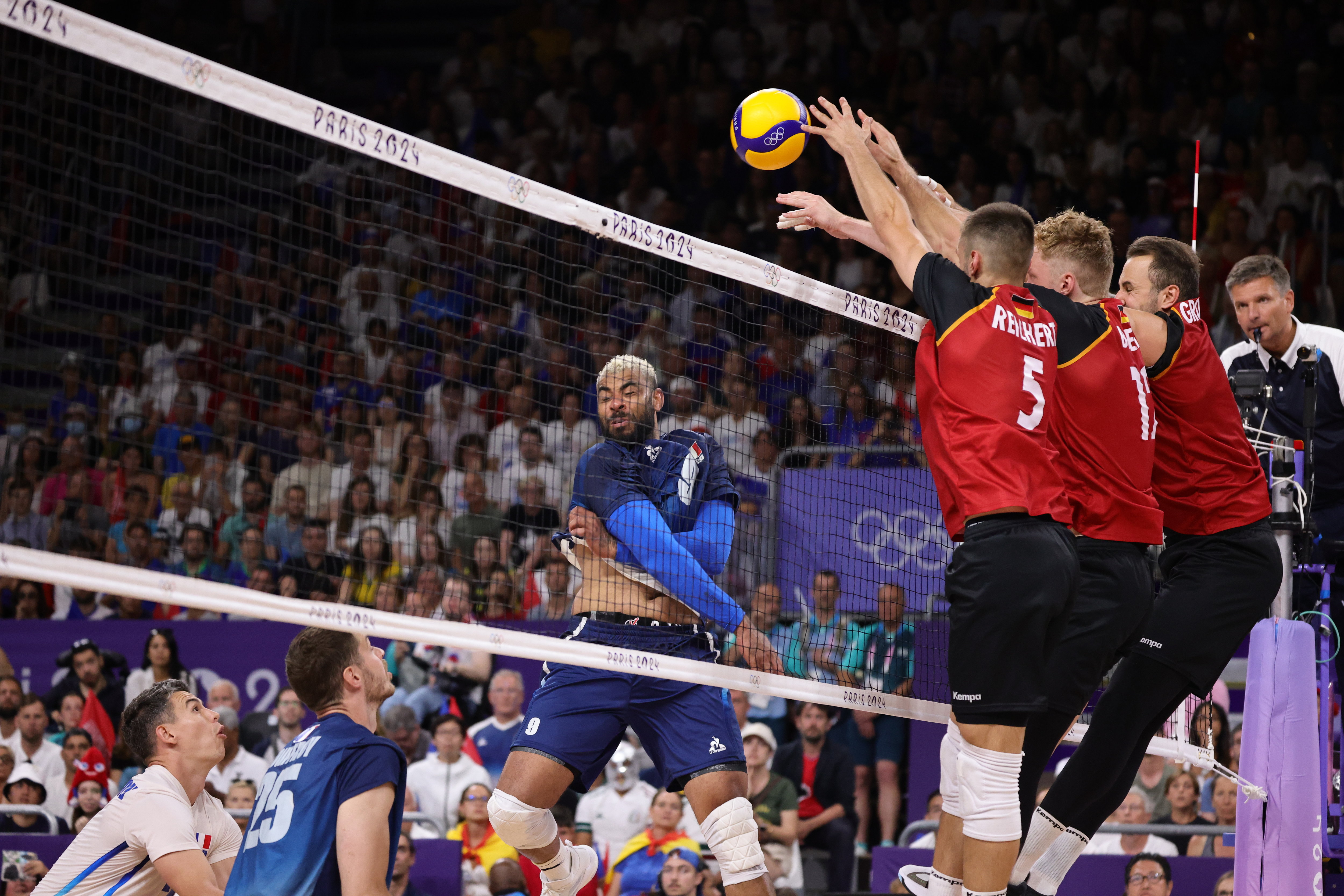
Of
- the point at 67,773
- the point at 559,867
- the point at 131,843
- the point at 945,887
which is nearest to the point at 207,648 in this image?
the point at 67,773

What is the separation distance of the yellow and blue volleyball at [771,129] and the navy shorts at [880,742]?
18.2ft

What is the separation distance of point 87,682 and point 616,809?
14.7 ft

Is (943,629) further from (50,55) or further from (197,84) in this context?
(50,55)

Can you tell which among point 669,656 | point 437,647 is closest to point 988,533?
point 669,656

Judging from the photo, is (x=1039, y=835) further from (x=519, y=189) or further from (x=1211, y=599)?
(x=519, y=189)

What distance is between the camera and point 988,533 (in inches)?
186

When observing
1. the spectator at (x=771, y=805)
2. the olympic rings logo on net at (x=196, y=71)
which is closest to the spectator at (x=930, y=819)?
the spectator at (x=771, y=805)

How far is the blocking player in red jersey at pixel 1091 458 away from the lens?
5.20 m

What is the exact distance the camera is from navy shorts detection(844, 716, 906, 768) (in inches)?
404

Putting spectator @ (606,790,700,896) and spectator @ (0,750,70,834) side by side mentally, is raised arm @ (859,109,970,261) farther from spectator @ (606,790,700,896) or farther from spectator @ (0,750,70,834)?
spectator @ (0,750,70,834)

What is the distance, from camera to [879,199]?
204 inches

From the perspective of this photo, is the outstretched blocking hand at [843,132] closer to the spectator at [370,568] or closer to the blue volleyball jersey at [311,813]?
the blue volleyball jersey at [311,813]

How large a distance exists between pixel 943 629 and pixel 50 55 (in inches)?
487

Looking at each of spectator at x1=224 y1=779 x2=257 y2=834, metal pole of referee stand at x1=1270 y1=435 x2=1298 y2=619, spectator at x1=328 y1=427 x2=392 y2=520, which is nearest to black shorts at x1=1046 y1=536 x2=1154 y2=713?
metal pole of referee stand at x1=1270 y1=435 x2=1298 y2=619
